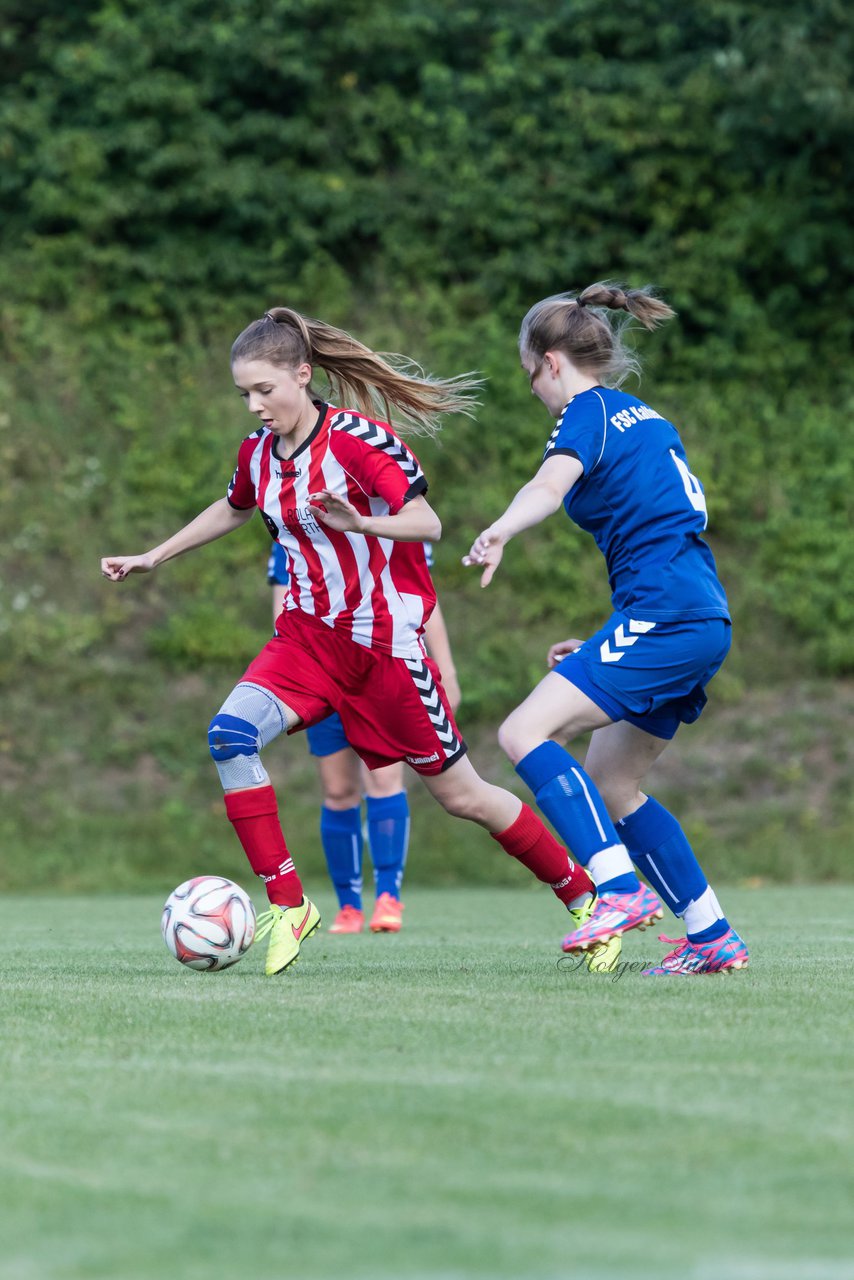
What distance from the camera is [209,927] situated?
493 centimetres

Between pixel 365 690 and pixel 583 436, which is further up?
pixel 583 436

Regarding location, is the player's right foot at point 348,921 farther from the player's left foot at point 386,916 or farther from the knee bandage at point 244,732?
the knee bandage at point 244,732

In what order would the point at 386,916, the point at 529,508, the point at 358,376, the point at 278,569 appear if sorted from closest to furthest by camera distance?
the point at 529,508
the point at 358,376
the point at 386,916
the point at 278,569

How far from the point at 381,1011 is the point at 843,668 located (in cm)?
1100

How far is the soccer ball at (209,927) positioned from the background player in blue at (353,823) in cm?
276

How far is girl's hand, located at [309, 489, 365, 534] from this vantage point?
15.2ft

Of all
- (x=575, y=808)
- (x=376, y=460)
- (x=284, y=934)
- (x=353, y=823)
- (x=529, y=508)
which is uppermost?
(x=376, y=460)

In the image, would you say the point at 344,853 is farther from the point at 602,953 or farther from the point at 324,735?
the point at 602,953

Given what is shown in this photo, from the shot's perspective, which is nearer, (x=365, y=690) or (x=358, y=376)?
(x=365, y=690)

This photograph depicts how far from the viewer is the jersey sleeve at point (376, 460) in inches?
200

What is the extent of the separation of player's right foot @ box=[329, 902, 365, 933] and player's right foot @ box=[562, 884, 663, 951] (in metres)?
3.28

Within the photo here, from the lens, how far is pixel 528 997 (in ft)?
13.9

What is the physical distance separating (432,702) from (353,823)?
9.66ft

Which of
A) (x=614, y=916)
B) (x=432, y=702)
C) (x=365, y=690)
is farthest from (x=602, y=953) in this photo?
(x=365, y=690)
